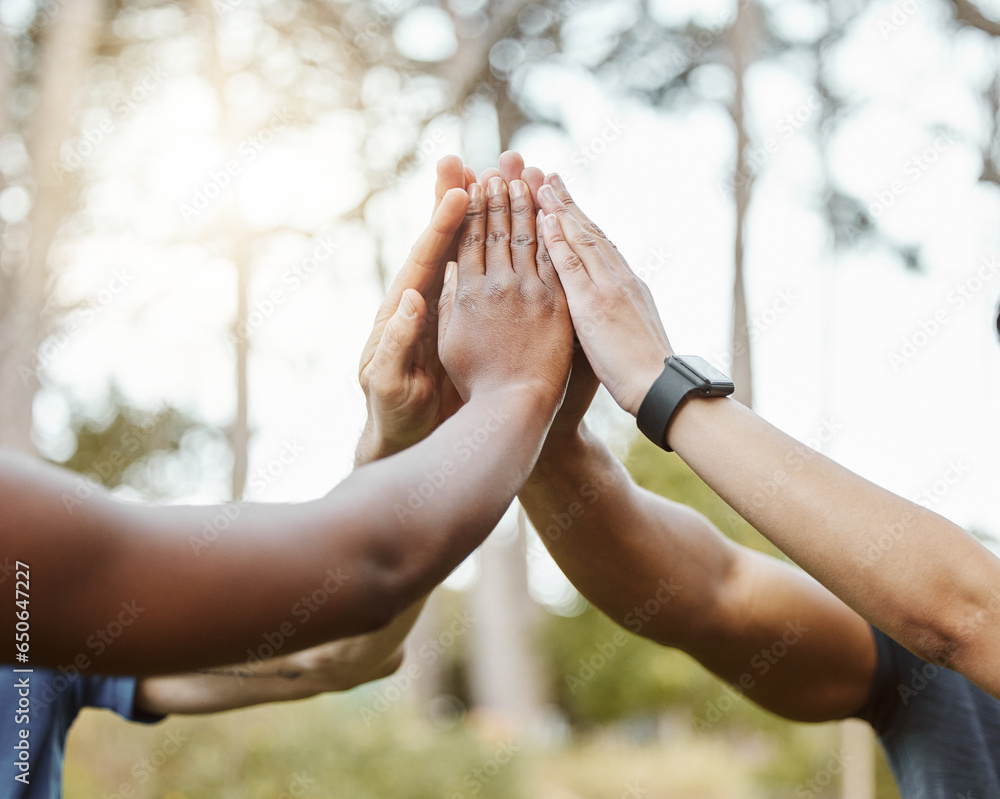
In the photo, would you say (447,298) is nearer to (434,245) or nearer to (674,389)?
(434,245)

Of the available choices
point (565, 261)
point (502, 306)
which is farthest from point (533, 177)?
point (502, 306)

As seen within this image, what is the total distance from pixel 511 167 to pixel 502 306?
40 cm

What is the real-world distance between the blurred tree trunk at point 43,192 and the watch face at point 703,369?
722 centimetres

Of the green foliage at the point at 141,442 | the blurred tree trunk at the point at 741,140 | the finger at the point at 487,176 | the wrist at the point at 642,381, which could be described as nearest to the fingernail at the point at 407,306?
the finger at the point at 487,176

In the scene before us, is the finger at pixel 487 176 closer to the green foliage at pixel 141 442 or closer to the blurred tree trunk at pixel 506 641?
the blurred tree trunk at pixel 506 641

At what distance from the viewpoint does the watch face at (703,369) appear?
133 centimetres

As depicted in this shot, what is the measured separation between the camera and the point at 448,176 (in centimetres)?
171

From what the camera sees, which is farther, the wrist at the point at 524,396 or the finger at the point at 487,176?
the finger at the point at 487,176

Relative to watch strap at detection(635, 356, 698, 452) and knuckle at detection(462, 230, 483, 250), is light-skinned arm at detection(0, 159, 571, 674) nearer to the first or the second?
watch strap at detection(635, 356, 698, 452)

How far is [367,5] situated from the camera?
9586mm

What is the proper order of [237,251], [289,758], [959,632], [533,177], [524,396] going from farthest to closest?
1. [237,251]
2. [289,758]
3. [533,177]
4. [524,396]
5. [959,632]

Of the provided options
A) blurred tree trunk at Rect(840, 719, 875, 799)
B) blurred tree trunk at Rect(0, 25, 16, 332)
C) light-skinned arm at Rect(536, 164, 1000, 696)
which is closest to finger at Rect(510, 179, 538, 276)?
light-skinned arm at Rect(536, 164, 1000, 696)

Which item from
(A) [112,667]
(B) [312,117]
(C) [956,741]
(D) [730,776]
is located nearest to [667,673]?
(D) [730,776]

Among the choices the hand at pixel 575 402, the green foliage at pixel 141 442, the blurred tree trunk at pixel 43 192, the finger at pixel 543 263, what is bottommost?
the green foliage at pixel 141 442
